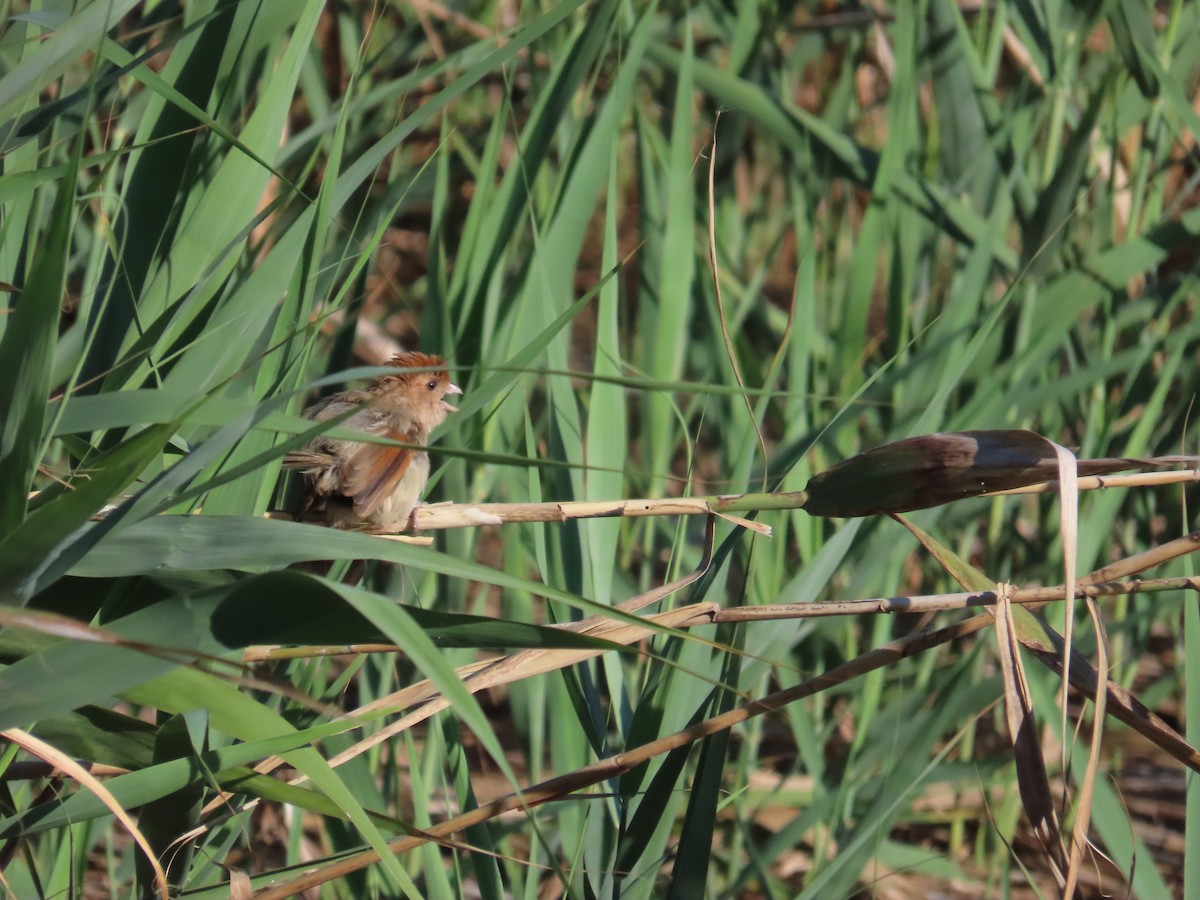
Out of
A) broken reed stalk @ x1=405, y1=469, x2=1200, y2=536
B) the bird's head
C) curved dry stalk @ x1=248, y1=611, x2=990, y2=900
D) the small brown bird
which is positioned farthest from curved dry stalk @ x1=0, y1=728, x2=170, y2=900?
the bird's head

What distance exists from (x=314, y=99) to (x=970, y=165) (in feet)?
5.85

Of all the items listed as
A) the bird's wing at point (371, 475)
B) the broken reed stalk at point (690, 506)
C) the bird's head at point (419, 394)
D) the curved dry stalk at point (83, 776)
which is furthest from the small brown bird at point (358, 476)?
the curved dry stalk at point (83, 776)

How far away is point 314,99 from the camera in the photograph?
11.4 ft

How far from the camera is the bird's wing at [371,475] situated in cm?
274

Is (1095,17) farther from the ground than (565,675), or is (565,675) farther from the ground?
(1095,17)

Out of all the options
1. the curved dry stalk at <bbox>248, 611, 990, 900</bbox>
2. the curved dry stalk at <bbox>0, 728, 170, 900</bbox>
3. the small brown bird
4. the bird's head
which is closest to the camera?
the curved dry stalk at <bbox>0, 728, 170, 900</bbox>

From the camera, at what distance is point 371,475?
2768 mm

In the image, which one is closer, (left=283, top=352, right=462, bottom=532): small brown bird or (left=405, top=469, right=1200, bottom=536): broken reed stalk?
(left=405, top=469, right=1200, bottom=536): broken reed stalk

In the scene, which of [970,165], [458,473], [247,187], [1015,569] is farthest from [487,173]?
[1015,569]

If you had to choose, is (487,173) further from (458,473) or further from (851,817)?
(851,817)

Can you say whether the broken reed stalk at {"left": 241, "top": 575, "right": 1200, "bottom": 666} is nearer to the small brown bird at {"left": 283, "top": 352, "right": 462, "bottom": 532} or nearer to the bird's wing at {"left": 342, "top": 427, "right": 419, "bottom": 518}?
the small brown bird at {"left": 283, "top": 352, "right": 462, "bottom": 532}

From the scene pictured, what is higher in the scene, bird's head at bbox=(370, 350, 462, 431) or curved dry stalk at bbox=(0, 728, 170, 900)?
bird's head at bbox=(370, 350, 462, 431)

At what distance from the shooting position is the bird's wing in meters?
2.74

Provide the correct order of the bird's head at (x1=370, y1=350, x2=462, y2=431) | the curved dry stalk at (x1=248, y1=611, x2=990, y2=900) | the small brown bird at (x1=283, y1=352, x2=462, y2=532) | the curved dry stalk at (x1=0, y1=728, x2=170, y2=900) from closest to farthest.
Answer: the curved dry stalk at (x1=0, y1=728, x2=170, y2=900)
the curved dry stalk at (x1=248, y1=611, x2=990, y2=900)
the small brown bird at (x1=283, y1=352, x2=462, y2=532)
the bird's head at (x1=370, y1=350, x2=462, y2=431)
